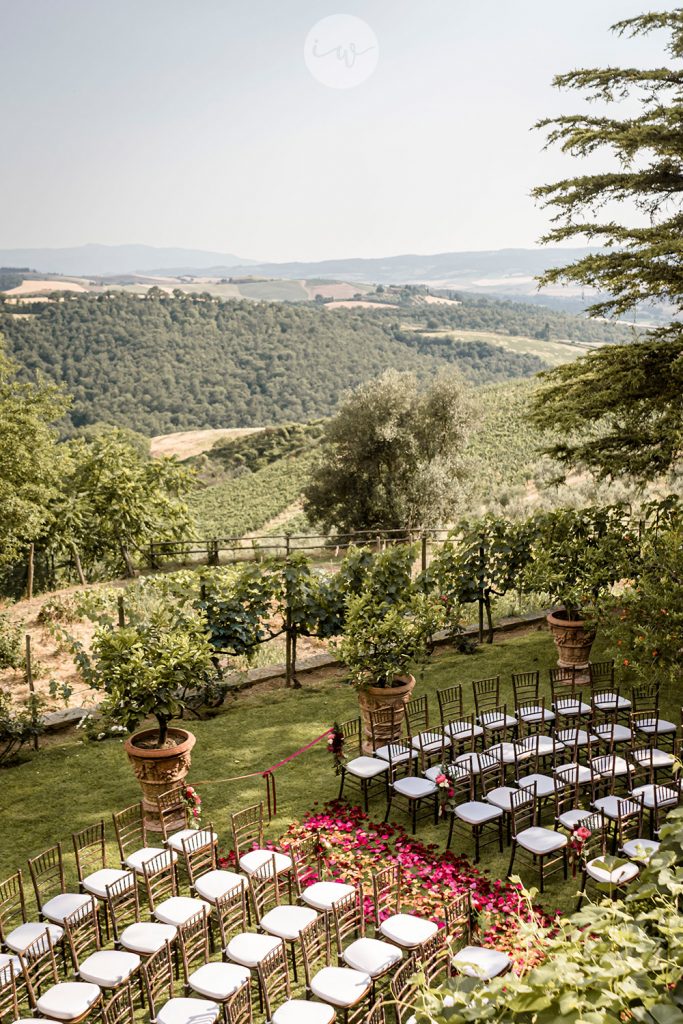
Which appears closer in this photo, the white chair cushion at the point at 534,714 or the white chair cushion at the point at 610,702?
the white chair cushion at the point at 534,714

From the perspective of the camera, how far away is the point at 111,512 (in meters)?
22.5

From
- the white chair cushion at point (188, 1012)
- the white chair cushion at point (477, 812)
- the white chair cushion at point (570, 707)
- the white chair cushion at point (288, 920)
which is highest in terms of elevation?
the white chair cushion at point (188, 1012)

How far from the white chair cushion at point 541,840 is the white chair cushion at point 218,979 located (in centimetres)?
273

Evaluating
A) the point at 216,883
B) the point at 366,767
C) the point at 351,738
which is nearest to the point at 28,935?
the point at 216,883

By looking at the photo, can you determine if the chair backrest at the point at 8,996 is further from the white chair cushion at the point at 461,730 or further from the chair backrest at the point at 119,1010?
the white chair cushion at the point at 461,730

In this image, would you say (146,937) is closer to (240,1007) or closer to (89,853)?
(240,1007)

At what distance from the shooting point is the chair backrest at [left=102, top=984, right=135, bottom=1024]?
17.5ft

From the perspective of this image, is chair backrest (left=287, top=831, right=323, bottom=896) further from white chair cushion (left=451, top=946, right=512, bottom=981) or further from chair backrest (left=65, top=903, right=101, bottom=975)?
white chair cushion (left=451, top=946, right=512, bottom=981)

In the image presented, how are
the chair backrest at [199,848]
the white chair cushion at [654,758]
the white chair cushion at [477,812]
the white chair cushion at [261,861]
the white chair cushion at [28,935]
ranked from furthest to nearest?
1. the white chair cushion at [654,758]
2. the white chair cushion at [477,812]
3. the chair backrest at [199,848]
4. the white chair cushion at [261,861]
5. the white chair cushion at [28,935]

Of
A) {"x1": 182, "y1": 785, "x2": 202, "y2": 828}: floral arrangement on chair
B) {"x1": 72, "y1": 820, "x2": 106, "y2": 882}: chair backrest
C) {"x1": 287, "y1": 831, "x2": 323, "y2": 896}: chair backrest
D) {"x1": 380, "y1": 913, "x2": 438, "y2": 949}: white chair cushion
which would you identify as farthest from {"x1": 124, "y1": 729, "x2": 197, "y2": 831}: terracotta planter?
{"x1": 380, "y1": 913, "x2": 438, "y2": 949}: white chair cushion

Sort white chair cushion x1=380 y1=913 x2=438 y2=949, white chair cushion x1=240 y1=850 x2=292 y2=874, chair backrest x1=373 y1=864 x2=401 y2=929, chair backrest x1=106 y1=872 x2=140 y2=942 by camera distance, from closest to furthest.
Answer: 1. white chair cushion x1=380 y1=913 x2=438 y2=949
2. chair backrest x1=373 y1=864 x2=401 y2=929
3. chair backrest x1=106 y1=872 x2=140 y2=942
4. white chair cushion x1=240 y1=850 x2=292 y2=874

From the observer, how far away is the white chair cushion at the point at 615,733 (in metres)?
9.30

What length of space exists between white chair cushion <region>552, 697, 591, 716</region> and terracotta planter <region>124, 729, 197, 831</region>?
4.26 m

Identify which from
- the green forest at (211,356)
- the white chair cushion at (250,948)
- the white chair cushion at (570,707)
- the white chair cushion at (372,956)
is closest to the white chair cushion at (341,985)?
the white chair cushion at (372,956)
